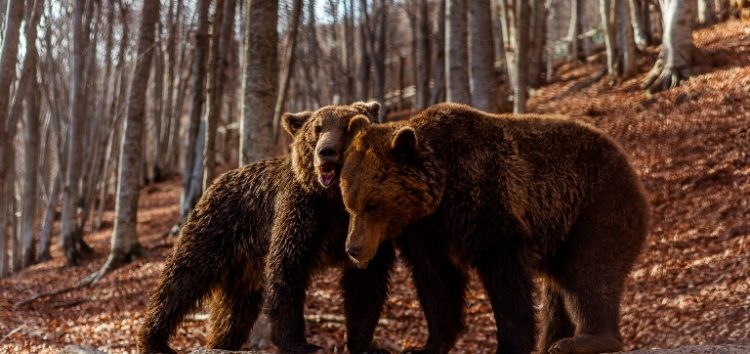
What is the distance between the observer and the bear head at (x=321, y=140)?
541 centimetres

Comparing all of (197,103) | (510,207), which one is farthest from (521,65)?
(510,207)

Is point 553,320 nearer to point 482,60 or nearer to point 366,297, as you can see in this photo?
point 366,297

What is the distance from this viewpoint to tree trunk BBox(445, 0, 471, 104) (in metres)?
11.5

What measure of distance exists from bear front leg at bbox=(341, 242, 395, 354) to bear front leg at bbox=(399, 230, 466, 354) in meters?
0.36

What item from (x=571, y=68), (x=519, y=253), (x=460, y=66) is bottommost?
(x=519, y=253)

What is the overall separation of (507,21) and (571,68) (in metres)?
4.03

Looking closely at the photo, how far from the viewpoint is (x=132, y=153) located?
14.9m

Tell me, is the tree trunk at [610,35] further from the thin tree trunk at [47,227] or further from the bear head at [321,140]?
the thin tree trunk at [47,227]

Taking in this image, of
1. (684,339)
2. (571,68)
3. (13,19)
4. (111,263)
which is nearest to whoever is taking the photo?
(684,339)

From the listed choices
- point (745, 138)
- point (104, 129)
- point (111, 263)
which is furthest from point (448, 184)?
point (104, 129)

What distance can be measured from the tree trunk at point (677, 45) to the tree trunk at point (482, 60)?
4927 mm

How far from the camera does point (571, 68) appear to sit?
87.4 feet

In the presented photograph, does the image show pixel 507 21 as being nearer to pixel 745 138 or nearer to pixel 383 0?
pixel 383 0

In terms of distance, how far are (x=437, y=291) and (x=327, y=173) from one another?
50.4 inches
